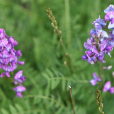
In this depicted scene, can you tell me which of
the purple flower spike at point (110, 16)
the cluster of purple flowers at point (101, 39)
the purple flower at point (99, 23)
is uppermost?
the purple flower spike at point (110, 16)

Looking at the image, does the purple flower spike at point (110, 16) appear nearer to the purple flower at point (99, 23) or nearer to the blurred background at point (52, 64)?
the purple flower at point (99, 23)

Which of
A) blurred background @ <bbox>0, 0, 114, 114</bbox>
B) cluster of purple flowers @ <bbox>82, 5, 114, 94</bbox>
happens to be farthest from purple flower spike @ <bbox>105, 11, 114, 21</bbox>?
blurred background @ <bbox>0, 0, 114, 114</bbox>

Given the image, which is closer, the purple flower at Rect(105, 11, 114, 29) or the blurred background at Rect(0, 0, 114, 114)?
the purple flower at Rect(105, 11, 114, 29)

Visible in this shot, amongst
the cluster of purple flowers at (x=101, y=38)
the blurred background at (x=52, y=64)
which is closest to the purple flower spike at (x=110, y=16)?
the cluster of purple flowers at (x=101, y=38)

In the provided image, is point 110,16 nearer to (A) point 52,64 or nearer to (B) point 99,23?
(B) point 99,23

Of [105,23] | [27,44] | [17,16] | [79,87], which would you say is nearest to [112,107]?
[79,87]

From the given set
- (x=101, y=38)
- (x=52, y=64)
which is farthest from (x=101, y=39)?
(x=52, y=64)

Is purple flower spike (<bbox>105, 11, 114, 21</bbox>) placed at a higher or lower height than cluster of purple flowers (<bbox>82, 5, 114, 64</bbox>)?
higher

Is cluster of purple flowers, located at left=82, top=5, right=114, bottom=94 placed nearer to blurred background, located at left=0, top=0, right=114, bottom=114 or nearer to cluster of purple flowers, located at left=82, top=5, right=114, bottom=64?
cluster of purple flowers, located at left=82, top=5, right=114, bottom=64

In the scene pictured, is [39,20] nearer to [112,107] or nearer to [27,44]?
[27,44]

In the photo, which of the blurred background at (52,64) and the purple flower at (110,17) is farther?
the blurred background at (52,64)
